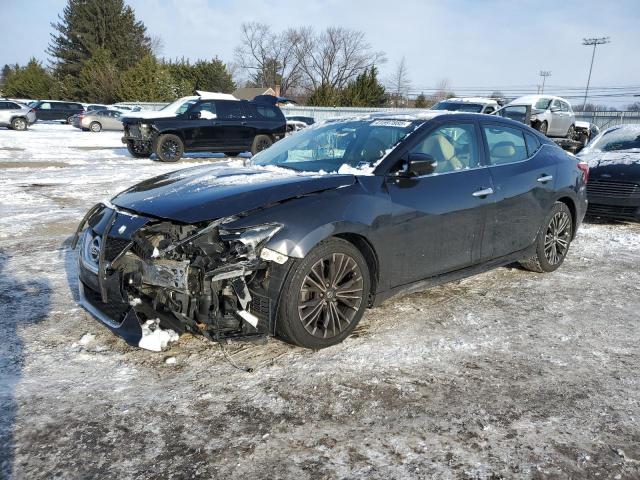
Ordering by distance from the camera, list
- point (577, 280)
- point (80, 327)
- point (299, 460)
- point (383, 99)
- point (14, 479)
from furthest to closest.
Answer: point (383, 99) < point (577, 280) < point (80, 327) < point (299, 460) < point (14, 479)

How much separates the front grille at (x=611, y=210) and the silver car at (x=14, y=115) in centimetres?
2829

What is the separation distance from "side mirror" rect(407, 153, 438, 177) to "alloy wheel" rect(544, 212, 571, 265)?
203 centimetres

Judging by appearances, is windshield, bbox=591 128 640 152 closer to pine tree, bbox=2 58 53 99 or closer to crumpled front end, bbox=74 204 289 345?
crumpled front end, bbox=74 204 289 345

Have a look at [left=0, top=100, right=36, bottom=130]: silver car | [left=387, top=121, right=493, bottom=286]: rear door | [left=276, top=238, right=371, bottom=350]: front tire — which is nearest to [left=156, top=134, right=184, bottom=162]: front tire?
[left=387, top=121, right=493, bottom=286]: rear door

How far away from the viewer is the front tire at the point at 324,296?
3.30 metres

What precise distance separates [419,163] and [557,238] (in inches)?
94.8

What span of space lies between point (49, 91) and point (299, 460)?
61260 mm

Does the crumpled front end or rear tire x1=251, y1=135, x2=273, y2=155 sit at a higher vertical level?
rear tire x1=251, y1=135, x2=273, y2=155

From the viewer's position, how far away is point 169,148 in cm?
1468

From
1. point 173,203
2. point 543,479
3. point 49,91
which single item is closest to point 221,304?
point 173,203

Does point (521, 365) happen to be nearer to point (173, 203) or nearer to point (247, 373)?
point (247, 373)

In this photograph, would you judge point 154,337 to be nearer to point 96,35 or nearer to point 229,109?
point 229,109

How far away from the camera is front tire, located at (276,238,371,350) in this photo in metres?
3.30

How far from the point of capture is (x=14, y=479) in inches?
89.6
